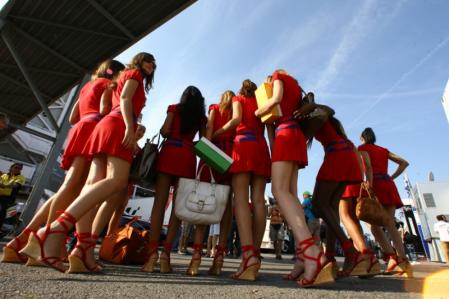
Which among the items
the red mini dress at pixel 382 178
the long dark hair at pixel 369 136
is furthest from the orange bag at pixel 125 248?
the long dark hair at pixel 369 136

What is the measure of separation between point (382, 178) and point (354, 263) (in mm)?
1700

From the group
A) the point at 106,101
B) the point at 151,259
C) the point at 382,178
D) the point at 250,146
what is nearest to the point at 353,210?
the point at 382,178

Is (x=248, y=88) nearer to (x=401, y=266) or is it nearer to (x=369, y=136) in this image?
(x=369, y=136)

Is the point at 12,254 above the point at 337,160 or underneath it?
underneath

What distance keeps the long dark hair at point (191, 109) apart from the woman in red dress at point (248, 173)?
0.98ft

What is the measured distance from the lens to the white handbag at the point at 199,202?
2596 mm

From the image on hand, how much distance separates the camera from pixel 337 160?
3.13m

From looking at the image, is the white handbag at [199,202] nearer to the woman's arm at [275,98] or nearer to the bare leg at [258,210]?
the bare leg at [258,210]

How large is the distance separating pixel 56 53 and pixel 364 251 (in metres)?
6.73

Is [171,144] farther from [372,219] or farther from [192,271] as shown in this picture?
[372,219]

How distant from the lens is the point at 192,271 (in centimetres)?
272

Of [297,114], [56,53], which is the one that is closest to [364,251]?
[297,114]

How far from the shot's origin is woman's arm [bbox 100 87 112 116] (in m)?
2.81

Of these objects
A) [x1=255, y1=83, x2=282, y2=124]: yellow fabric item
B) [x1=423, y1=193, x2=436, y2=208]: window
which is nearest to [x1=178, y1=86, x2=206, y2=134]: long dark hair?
[x1=255, y1=83, x2=282, y2=124]: yellow fabric item
